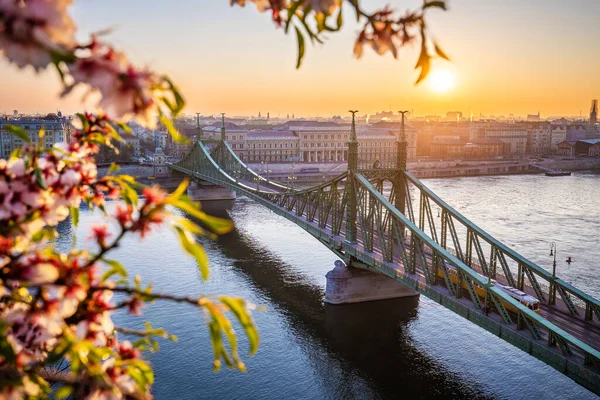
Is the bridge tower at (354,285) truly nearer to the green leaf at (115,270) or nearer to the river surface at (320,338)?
the river surface at (320,338)

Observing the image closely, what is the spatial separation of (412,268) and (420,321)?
8.85 feet

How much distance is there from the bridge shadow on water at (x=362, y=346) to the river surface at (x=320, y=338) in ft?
0.12

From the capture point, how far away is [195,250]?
5.91 feet

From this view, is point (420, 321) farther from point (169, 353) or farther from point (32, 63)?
point (32, 63)

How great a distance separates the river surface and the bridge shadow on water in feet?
0.12

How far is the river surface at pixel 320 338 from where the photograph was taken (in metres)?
18.4

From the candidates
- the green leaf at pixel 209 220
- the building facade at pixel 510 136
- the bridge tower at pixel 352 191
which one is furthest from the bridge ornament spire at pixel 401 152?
the building facade at pixel 510 136

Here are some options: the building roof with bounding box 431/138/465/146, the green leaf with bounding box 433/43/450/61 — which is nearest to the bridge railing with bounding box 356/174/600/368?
A: the green leaf with bounding box 433/43/450/61

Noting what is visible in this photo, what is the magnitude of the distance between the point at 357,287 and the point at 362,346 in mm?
4531

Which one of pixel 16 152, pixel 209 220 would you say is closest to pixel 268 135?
pixel 16 152

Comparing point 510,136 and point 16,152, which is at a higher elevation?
point 16,152

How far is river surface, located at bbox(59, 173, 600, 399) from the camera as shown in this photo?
18.4 metres

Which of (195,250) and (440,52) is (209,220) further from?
(440,52)

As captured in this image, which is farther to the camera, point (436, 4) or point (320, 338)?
point (320, 338)
